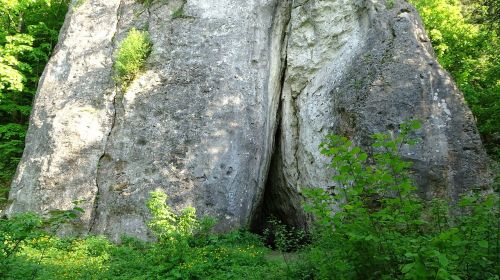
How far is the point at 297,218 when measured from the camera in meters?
9.77

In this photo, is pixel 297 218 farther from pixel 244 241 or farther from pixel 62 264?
pixel 62 264

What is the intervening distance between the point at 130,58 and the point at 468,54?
12761 millimetres

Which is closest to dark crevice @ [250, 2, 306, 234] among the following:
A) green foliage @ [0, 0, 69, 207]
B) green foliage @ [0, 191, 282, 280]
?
green foliage @ [0, 191, 282, 280]

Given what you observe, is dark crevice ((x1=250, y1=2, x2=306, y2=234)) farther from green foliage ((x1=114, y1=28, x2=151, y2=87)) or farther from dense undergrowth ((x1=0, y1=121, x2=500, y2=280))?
green foliage ((x1=114, y1=28, x2=151, y2=87))

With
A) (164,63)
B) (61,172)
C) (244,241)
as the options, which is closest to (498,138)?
(244,241)

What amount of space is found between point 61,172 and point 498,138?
1281 cm

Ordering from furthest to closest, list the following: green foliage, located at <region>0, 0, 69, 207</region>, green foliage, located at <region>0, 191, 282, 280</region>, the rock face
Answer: green foliage, located at <region>0, 0, 69, 207</region>
the rock face
green foliage, located at <region>0, 191, 282, 280</region>

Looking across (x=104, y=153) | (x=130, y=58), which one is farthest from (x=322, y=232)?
(x=130, y=58)

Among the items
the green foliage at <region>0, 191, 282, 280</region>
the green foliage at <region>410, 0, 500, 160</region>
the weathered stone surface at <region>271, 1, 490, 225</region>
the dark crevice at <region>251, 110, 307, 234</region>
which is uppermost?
the green foliage at <region>410, 0, 500, 160</region>

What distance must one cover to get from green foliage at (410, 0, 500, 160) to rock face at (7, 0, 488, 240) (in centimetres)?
624

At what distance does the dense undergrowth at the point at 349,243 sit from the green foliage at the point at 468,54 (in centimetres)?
830

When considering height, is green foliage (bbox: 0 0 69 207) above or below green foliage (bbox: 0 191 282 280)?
above

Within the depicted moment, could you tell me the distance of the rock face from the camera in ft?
25.2

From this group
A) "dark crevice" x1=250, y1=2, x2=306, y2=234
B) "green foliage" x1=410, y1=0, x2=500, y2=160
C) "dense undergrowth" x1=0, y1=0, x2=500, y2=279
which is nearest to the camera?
"dense undergrowth" x1=0, y1=0, x2=500, y2=279
